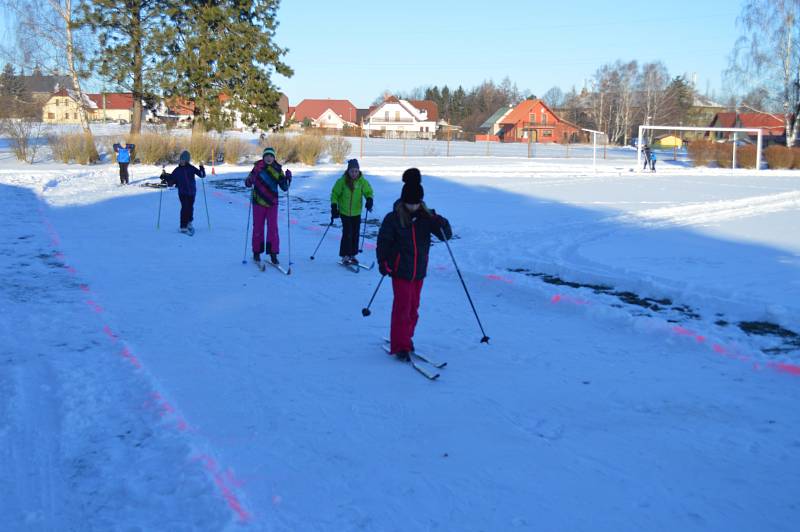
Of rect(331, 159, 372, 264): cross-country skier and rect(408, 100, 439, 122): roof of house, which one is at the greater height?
rect(408, 100, 439, 122): roof of house

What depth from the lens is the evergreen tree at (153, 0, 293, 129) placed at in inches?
1617

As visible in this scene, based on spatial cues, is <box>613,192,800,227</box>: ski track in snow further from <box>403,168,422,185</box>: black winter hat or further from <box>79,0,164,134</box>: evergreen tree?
<box>79,0,164,134</box>: evergreen tree

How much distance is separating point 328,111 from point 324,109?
5.07m

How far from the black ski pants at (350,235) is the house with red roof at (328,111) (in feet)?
379

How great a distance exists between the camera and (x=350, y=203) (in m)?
11.2

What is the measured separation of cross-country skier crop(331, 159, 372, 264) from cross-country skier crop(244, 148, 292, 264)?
0.77 m

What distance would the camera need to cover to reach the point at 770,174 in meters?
38.2

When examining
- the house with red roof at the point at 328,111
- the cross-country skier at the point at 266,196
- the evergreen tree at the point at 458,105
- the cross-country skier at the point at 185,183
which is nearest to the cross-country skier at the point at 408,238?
the cross-country skier at the point at 266,196

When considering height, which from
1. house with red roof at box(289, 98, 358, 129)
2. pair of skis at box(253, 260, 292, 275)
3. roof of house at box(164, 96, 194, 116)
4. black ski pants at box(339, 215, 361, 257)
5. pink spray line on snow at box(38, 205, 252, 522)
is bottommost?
pink spray line on snow at box(38, 205, 252, 522)

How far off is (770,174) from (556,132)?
6688 centimetres

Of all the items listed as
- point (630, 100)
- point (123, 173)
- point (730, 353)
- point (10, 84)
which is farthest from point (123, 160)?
point (630, 100)

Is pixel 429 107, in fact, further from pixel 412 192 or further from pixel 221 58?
pixel 412 192

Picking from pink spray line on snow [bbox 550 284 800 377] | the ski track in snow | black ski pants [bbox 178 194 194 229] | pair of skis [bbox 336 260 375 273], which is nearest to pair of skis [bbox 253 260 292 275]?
pair of skis [bbox 336 260 375 273]

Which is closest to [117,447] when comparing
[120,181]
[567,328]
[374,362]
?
[374,362]
